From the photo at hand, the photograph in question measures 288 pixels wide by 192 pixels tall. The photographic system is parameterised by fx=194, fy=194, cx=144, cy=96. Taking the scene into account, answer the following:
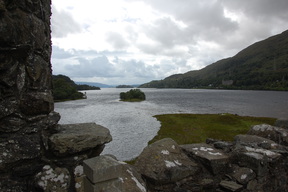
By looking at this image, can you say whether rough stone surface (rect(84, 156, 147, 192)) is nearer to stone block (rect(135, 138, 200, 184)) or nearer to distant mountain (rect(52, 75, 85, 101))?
stone block (rect(135, 138, 200, 184))

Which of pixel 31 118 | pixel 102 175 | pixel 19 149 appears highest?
pixel 31 118

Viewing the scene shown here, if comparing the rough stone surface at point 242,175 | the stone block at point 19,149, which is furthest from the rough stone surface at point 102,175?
the rough stone surface at point 242,175

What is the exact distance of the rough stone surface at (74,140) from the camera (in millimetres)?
3875

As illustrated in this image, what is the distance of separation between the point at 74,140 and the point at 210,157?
3.92 metres

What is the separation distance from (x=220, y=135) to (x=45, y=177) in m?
28.0

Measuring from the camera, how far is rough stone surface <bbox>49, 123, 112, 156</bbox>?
12.7ft

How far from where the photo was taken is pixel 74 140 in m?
4.00

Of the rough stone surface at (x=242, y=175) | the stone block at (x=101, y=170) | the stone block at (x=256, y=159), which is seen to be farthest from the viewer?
the stone block at (x=256, y=159)

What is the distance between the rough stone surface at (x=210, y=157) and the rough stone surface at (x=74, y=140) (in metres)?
2.98

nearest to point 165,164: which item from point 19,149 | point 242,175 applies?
point 242,175

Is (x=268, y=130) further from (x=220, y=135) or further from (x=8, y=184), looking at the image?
(x=220, y=135)

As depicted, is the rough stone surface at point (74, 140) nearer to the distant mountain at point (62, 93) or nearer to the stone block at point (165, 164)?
the stone block at point (165, 164)

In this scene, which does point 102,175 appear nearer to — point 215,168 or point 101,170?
point 101,170

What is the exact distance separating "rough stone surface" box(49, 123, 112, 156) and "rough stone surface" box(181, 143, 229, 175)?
9.78 feet
